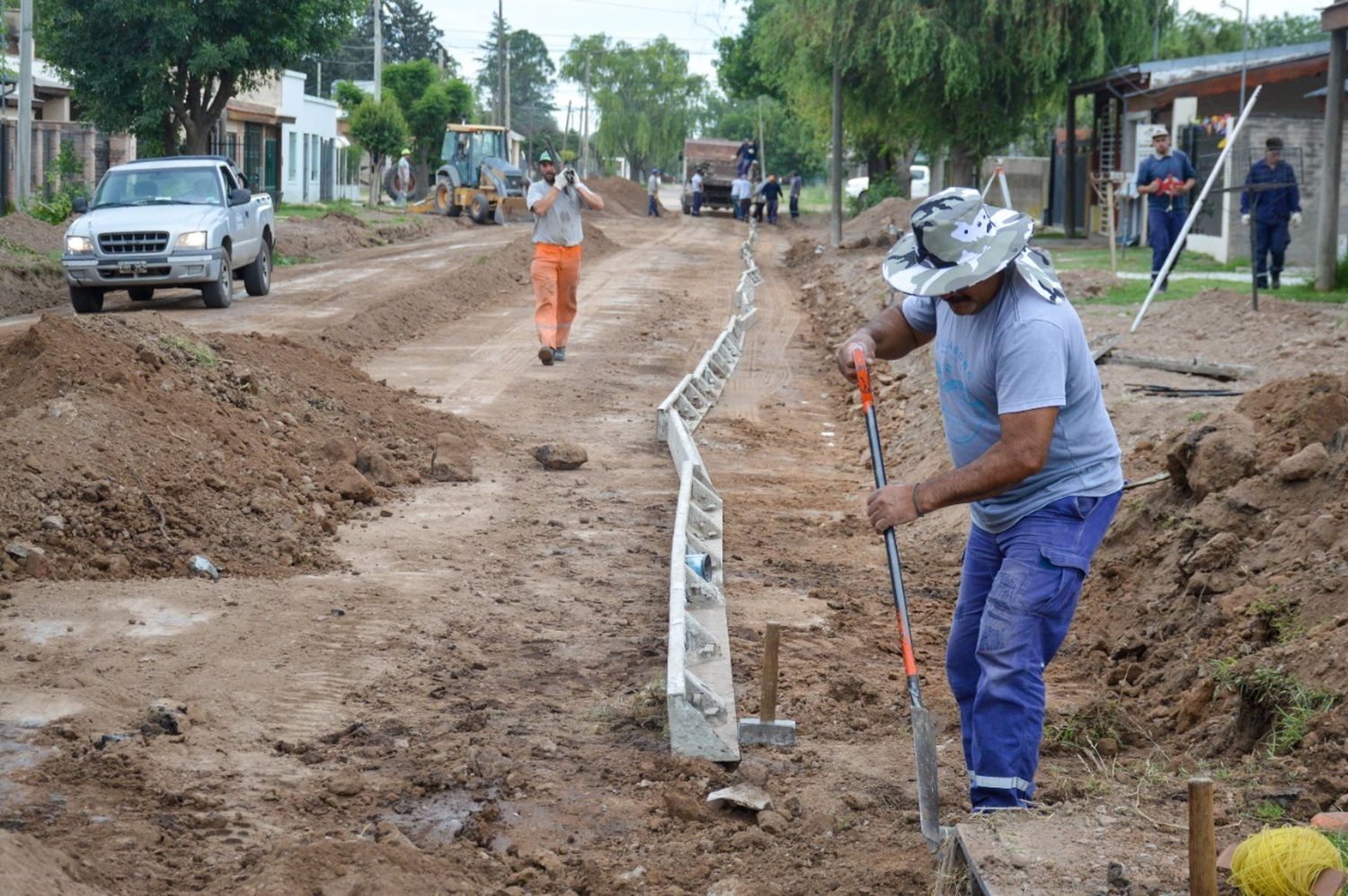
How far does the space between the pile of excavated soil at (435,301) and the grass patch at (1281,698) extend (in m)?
12.1

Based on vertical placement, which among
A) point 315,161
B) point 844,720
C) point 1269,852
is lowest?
point 844,720

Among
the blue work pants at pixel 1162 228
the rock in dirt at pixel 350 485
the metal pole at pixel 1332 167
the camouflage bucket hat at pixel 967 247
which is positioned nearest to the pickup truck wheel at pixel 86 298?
the rock in dirt at pixel 350 485

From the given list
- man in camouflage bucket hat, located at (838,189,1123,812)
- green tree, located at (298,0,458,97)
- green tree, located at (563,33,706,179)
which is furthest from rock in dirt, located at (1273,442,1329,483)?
green tree, located at (298,0,458,97)

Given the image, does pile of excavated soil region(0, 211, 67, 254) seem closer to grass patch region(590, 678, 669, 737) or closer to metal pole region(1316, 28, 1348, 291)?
metal pole region(1316, 28, 1348, 291)

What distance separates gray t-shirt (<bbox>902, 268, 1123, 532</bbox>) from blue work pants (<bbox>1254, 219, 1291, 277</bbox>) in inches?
509

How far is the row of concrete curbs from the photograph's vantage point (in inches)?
208

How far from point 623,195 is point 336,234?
27.7 metres

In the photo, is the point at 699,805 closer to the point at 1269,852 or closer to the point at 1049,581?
the point at 1049,581

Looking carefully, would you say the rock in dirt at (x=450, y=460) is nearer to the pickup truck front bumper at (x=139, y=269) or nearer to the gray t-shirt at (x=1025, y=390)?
the gray t-shirt at (x=1025, y=390)

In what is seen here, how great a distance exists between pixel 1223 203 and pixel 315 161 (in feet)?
149

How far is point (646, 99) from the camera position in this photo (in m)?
98.1

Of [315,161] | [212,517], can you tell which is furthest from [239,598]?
[315,161]

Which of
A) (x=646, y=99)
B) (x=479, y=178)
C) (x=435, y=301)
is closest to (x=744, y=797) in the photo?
(x=435, y=301)

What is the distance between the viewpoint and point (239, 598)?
7.02 m
